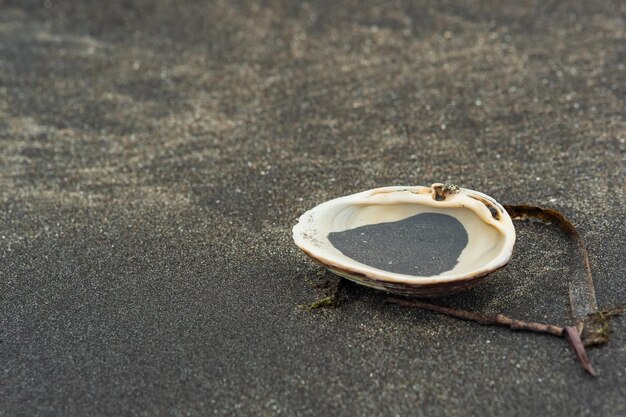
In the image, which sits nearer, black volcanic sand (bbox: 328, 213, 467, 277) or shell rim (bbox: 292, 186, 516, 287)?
shell rim (bbox: 292, 186, 516, 287)

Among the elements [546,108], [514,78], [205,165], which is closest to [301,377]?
[205,165]

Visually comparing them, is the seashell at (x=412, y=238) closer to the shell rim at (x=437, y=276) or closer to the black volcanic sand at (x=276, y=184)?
the shell rim at (x=437, y=276)

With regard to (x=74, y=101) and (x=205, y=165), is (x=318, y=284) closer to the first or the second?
(x=205, y=165)

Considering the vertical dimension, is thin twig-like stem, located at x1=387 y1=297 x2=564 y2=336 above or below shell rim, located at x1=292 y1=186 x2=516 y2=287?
below

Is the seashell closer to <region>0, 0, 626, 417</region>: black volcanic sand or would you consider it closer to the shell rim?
the shell rim

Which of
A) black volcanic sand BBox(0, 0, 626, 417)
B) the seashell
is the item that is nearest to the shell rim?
the seashell

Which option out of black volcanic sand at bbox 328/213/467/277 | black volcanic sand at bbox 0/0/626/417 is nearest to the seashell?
black volcanic sand at bbox 328/213/467/277

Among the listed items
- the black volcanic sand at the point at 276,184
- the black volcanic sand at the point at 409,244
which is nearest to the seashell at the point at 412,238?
the black volcanic sand at the point at 409,244

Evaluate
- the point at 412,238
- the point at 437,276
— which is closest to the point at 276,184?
the point at 412,238

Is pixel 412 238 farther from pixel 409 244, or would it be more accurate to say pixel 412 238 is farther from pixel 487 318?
pixel 487 318
